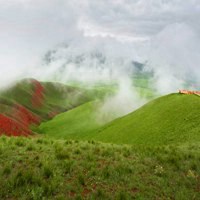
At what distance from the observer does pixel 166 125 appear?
131ft

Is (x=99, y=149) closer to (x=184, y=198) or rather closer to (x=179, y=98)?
(x=184, y=198)

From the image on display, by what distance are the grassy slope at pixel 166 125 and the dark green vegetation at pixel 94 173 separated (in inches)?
497

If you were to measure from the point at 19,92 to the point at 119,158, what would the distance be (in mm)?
156514

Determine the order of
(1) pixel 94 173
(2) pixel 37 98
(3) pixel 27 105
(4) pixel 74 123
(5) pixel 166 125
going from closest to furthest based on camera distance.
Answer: (1) pixel 94 173 → (5) pixel 166 125 → (4) pixel 74 123 → (3) pixel 27 105 → (2) pixel 37 98

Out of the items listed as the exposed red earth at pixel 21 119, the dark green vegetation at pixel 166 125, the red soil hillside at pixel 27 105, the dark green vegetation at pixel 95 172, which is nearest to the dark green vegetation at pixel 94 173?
the dark green vegetation at pixel 95 172

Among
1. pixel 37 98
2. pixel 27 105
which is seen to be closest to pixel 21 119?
pixel 27 105

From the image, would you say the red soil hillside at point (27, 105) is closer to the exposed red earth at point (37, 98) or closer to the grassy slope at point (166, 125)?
the exposed red earth at point (37, 98)

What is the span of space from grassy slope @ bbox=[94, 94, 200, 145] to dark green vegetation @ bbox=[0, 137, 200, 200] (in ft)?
41.4

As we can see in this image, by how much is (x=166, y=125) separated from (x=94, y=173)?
26350mm

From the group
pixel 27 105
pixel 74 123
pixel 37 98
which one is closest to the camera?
pixel 74 123

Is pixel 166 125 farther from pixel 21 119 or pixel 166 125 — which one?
pixel 21 119

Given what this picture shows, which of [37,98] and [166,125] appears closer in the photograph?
[166,125]

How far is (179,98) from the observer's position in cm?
5097

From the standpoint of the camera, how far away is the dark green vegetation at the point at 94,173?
13493mm
